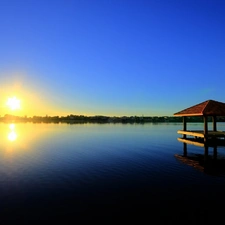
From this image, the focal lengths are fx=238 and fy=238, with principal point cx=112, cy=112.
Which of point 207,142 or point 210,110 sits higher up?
point 210,110

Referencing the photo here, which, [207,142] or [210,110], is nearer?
[207,142]

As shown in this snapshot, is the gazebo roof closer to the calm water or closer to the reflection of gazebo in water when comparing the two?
the reflection of gazebo in water

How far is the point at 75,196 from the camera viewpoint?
12.5 m

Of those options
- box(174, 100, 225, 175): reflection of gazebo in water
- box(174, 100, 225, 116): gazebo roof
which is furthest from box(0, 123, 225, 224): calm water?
box(174, 100, 225, 116): gazebo roof

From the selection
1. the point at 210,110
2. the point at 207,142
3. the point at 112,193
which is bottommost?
the point at 112,193

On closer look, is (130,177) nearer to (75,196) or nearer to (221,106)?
(75,196)

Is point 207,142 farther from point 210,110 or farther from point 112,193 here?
point 112,193

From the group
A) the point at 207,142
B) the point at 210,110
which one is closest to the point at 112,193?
the point at 207,142

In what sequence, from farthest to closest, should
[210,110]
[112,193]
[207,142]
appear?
1. [210,110]
2. [207,142]
3. [112,193]

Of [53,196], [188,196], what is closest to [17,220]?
[53,196]

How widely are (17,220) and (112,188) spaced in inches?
228

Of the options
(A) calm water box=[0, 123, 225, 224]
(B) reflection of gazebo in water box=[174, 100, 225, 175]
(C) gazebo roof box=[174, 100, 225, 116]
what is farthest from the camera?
(C) gazebo roof box=[174, 100, 225, 116]

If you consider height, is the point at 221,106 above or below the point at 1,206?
above

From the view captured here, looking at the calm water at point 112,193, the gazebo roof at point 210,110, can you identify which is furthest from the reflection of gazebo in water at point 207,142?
the calm water at point 112,193
